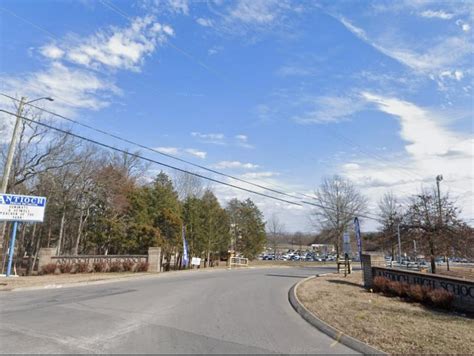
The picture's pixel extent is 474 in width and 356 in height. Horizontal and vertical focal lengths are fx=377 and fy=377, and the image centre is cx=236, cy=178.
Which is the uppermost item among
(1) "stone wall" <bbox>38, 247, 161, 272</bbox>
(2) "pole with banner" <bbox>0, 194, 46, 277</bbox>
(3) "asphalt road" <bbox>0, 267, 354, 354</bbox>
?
(2) "pole with banner" <bbox>0, 194, 46, 277</bbox>

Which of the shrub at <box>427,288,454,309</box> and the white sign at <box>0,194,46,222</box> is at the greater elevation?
the white sign at <box>0,194,46,222</box>

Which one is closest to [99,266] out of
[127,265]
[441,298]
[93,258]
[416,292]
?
[93,258]

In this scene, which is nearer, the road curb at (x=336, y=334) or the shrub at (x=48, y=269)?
the road curb at (x=336, y=334)

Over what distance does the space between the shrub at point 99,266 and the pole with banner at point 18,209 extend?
14.9 ft

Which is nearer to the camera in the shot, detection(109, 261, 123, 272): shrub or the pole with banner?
the pole with banner

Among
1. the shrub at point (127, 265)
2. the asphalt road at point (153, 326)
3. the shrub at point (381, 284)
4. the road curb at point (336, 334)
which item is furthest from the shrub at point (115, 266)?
the road curb at point (336, 334)

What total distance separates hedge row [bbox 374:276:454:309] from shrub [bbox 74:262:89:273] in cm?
1721

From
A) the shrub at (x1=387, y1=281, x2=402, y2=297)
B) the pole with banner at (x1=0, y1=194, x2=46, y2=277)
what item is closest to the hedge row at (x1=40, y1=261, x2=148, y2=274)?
the pole with banner at (x1=0, y1=194, x2=46, y2=277)

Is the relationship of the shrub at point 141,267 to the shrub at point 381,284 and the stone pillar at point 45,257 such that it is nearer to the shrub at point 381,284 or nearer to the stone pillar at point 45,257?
the stone pillar at point 45,257

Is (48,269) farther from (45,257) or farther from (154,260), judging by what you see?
(154,260)

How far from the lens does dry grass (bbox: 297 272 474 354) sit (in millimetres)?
6828

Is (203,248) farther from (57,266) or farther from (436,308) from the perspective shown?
(436,308)

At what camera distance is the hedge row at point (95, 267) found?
2288cm

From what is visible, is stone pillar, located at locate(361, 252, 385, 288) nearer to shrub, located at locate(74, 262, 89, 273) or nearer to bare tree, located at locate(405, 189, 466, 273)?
bare tree, located at locate(405, 189, 466, 273)
